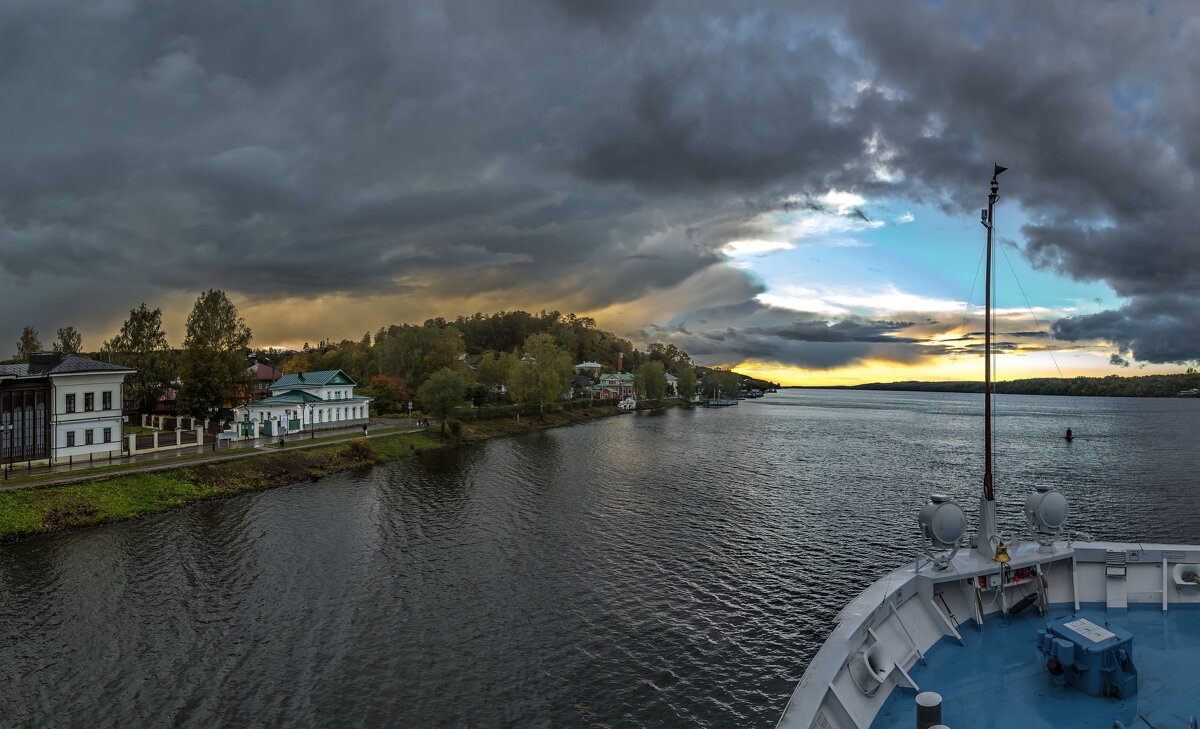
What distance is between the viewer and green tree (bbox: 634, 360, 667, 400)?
18050cm

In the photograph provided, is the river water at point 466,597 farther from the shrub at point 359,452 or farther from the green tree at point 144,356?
Result: the green tree at point 144,356

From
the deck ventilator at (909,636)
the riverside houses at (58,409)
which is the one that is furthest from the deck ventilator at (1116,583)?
the riverside houses at (58,409)

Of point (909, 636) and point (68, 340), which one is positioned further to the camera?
point (68, 340)

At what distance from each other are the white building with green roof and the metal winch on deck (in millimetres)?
65383

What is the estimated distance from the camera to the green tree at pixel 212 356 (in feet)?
212

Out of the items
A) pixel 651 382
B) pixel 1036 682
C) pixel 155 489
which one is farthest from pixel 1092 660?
pixel 651 382

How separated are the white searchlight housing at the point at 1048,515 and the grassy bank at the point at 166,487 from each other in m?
47.8

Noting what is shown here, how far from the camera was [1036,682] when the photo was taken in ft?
37.1

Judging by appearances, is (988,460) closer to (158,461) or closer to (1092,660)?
(1092,660)

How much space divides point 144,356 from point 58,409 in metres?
36.3

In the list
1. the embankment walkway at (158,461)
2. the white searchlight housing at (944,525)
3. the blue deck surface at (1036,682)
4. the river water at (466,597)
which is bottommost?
the river water at (466,597)

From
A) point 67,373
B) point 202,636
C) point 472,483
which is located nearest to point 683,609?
point 202,636

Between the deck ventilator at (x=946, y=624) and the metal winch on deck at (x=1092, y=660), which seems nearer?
the metal winch on deck at (x=1092, y=660)

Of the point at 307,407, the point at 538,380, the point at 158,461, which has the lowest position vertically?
the point at 158,461
